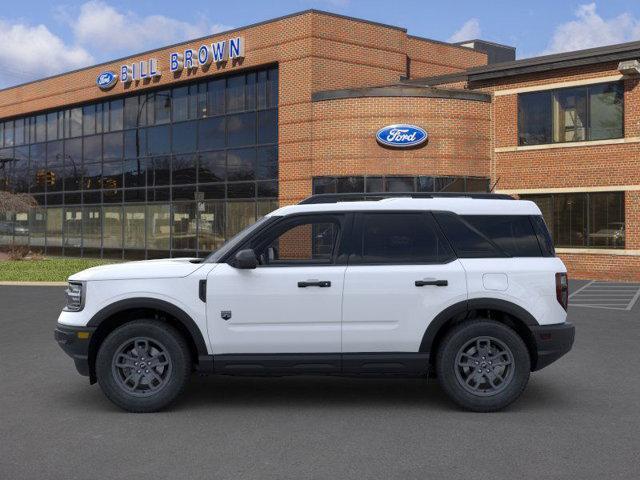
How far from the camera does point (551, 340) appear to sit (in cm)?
666

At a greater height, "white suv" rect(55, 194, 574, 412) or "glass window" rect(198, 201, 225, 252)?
"glass window" rect(198, 201, 225, 252)

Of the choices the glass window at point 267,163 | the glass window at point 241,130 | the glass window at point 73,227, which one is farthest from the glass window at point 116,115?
the glass window at point 267,163

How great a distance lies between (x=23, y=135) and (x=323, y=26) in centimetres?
2159

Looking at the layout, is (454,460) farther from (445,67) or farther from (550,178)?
(445,67)

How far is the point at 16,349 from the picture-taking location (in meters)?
10.1

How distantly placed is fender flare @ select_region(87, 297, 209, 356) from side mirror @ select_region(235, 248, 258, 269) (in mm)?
686

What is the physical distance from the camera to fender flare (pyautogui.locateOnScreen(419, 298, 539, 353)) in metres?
6.60

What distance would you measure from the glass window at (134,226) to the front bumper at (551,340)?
28068mm

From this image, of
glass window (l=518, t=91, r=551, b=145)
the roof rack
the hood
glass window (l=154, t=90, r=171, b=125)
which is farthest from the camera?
glass window (l=154, t=90, r=171, b=125)

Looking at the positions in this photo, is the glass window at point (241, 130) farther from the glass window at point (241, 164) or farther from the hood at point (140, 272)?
the hood at point (140, 272)

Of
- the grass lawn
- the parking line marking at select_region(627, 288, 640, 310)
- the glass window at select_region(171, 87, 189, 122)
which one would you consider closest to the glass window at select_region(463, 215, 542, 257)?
the parking line marking at select_region(627, 288, 640, 310)

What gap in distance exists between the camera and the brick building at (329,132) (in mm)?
23047

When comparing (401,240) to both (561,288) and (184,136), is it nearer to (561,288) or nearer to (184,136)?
(561,288)

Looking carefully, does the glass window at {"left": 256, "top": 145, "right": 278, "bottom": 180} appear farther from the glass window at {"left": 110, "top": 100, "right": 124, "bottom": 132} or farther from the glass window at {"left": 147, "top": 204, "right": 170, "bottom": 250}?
the glass window at {"left": 110, "top": 100, "right": 124, "bottom": 132}
